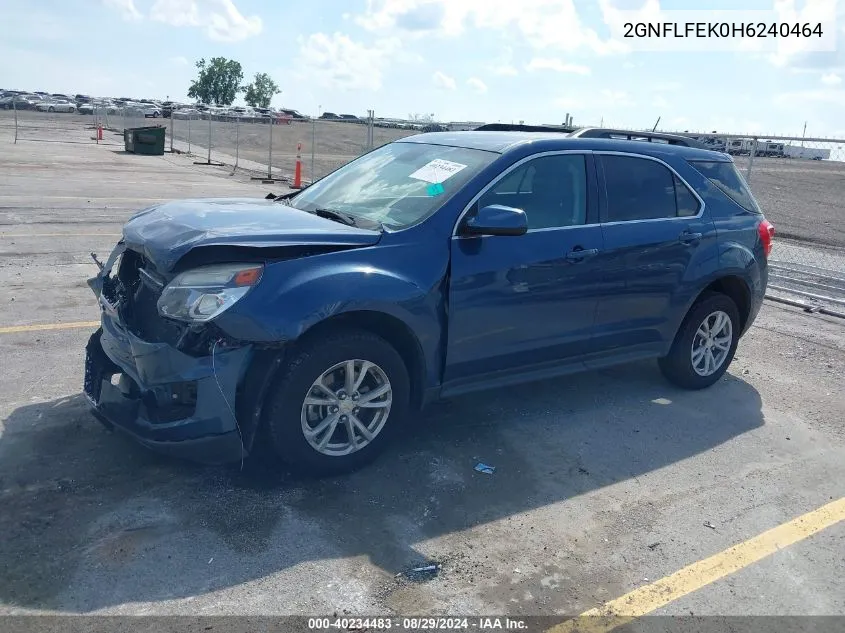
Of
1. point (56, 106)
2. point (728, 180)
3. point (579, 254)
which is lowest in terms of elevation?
point (579, 254)

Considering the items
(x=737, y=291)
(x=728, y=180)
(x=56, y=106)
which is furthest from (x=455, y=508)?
(x=56, y=106)

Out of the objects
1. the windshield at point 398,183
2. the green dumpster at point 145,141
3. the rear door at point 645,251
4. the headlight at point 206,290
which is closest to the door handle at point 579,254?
the rear door at point 645,251

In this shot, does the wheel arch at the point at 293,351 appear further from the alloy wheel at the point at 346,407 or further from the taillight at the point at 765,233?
the taillight at the point at 765,233

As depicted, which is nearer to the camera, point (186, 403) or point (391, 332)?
point (186, 403)

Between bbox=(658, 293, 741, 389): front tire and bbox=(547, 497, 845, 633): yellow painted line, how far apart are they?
164 cm

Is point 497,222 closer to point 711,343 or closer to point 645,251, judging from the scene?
point 645,251

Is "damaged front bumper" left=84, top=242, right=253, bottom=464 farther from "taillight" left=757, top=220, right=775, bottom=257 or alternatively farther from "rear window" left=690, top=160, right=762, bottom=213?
"taillight" left=757, top=220, right=775, bottom=257

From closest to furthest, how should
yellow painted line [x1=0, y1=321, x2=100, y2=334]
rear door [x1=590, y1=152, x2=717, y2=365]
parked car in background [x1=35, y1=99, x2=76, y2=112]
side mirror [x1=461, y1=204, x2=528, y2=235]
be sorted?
side mirror [x1=461, y1=204, x2=528, y2=235]
rear door [x1=590, y1=152, x2=717, y2=365]
yellow painted line [x1=0, y1=321, x2=100, y2=334]
parked car in background [x1=35, y1=99, x2=76, y2=112]

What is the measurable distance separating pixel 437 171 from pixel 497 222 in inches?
28.1

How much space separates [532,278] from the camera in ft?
15.3

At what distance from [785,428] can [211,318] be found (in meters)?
4.06

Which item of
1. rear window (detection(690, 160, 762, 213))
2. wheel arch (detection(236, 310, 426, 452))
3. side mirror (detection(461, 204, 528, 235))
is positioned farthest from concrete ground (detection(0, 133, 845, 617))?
rear window (detection(690, 160, 762, 213))

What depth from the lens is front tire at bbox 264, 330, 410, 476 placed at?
382 cm

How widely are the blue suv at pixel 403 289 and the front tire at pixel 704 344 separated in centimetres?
2
